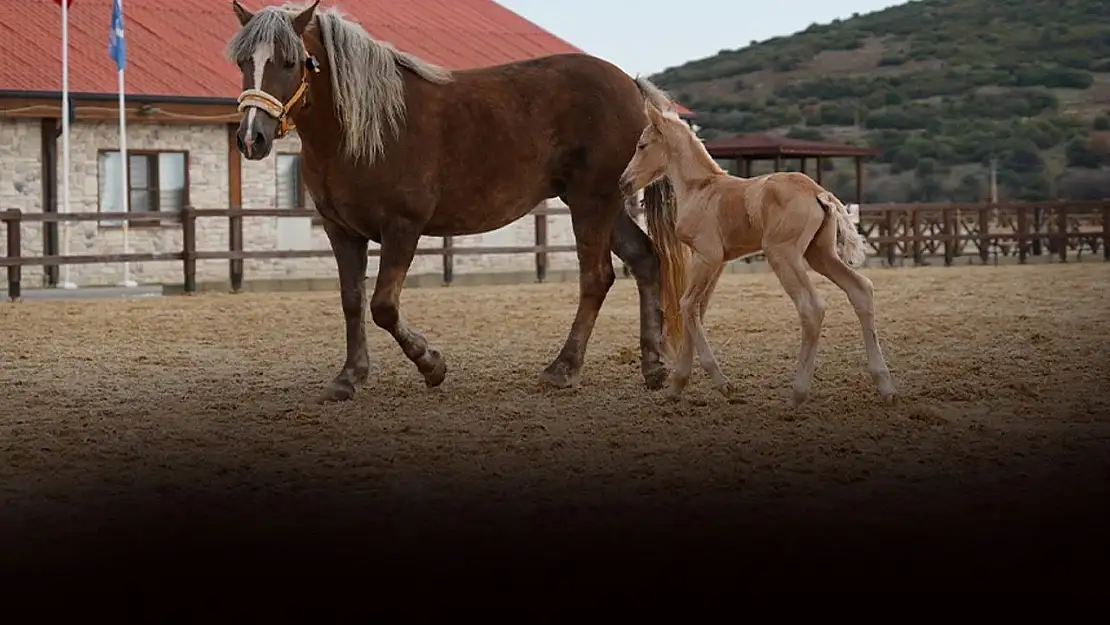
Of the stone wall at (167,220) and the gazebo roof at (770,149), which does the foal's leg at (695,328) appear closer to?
the stone wall at (167,220)

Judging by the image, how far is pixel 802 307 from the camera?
8.00 metres

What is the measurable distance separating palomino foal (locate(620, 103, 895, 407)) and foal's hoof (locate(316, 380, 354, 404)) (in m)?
1.77

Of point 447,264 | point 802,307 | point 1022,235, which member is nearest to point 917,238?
point 1022,235

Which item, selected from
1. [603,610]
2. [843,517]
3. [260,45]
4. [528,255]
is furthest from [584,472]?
[528,255]

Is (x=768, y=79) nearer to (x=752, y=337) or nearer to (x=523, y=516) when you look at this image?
(x=752, y=337)

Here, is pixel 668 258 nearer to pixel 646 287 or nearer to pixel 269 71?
pixel 646 287

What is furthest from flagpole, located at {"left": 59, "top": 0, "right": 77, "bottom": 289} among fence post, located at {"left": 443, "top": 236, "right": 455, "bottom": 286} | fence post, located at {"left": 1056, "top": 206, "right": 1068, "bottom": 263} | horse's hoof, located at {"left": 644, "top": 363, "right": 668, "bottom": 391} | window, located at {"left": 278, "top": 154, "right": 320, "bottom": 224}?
fence post, located at {"left": 1056, "top": 206, "right": 1068, "bottom": 263}

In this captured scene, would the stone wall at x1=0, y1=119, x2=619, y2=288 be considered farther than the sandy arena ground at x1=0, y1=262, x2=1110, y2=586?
Yes

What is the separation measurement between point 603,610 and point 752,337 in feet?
27.4

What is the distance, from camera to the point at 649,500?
5.71 meters

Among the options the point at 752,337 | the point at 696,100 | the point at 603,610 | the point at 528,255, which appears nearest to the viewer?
the point at 603,610

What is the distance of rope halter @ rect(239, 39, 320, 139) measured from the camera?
8148 millimetres

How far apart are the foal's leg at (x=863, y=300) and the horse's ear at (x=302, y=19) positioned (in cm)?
293

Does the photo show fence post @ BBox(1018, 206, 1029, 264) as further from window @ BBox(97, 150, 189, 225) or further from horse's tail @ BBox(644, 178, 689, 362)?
horse's tail @ BBox(644, 178, 689, 362)
